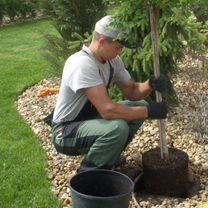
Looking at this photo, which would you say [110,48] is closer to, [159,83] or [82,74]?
[82,74]

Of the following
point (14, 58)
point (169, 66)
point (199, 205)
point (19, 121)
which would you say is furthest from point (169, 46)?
point (14, 58)

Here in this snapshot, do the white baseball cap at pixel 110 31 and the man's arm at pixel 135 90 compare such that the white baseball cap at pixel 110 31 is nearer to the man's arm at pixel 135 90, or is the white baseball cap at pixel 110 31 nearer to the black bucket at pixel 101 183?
the man's arm at pixel 135 90

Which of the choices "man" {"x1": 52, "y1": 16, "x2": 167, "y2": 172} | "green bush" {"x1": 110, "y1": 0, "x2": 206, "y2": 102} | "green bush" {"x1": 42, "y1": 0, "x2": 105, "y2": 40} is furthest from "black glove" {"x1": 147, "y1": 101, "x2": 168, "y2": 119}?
"green bush" {"x1": 42, "y1": 0, "x2": 105, "y2": 40}

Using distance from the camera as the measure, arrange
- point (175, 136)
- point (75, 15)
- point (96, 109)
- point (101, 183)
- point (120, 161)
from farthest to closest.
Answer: point (75, 15), point (175, 136), point (120, 161), point (96, 109), point (101, 183)

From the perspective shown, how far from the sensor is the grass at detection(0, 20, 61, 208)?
4148 millimetres

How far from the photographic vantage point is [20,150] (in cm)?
518

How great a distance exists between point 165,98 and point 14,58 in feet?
17.7

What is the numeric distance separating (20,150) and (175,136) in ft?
5.10

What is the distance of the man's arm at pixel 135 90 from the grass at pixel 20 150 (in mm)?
1031

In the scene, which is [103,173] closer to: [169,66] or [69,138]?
[69,138]

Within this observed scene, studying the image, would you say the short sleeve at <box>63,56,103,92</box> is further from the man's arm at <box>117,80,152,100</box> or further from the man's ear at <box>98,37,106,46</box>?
the man's arm at <box>117,80,152,100</box>

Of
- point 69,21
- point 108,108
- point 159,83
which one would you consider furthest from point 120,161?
point 69,21

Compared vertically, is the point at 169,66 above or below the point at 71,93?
below

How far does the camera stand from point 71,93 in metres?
4.10
